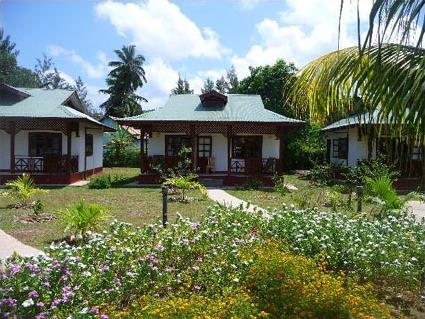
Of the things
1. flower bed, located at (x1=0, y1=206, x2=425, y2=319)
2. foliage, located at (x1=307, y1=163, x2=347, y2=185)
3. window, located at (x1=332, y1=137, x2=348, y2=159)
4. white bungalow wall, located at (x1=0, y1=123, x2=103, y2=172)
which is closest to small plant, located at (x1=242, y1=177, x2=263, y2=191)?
foliage, located at (x1=307, y1=163, x2=347, y2=185)

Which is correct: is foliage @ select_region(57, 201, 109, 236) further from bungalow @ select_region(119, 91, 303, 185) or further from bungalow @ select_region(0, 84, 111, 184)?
bungalow @ select_region(119, 91, 303, 185)

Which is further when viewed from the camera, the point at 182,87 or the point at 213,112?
the point at 182,87

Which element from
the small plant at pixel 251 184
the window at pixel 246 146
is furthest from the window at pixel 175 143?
the small plant at pixel 251 184

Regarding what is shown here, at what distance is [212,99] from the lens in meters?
22.2

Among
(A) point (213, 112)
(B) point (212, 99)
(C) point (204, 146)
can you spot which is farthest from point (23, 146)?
(B) point (212, 99)

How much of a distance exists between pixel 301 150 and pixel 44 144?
53.4ft

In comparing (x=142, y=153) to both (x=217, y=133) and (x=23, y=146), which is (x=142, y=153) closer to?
(x=217, y=133)

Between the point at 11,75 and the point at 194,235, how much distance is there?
53.8 m

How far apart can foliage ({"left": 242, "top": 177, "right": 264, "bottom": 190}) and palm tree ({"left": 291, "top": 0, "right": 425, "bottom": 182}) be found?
13306 mm

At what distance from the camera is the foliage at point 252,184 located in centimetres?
1795

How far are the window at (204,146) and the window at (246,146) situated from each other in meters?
1.26

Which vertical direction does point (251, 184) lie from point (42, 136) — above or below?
below

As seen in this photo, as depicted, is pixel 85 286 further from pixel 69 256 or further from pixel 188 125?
pixel 188 125

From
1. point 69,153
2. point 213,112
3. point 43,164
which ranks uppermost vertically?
point 213,112
